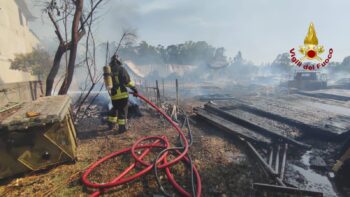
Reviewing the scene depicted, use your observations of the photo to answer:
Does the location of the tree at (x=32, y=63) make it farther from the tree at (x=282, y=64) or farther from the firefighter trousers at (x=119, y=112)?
the tree at (x=282, y=64)

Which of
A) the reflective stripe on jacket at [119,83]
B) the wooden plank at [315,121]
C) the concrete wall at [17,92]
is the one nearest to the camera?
the reflective stripe on jacket at [119,83]

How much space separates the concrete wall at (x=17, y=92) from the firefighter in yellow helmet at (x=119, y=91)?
12.2 ft

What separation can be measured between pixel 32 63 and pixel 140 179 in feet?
56.3

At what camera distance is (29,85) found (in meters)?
8.42

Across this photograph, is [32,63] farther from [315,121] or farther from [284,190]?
[315,121]

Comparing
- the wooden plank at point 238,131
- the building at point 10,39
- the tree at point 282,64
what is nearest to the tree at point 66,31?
the wooden plank at point 238,131

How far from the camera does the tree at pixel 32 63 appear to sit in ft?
47.9

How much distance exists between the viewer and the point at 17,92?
24.5 feet

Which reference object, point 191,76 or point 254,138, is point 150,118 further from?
point 191,76

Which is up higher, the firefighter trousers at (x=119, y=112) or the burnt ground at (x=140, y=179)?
the firefighter trousers at (x=119, y=112)

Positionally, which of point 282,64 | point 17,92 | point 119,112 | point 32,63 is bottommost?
point 119,112

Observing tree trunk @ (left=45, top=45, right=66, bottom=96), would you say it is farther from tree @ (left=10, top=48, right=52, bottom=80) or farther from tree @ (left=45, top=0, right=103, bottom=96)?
tree @ (left=10, top=48, right=52, bottom=80)

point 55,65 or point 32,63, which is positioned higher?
point 32,63

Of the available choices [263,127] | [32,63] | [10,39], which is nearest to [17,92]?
[263,127]
